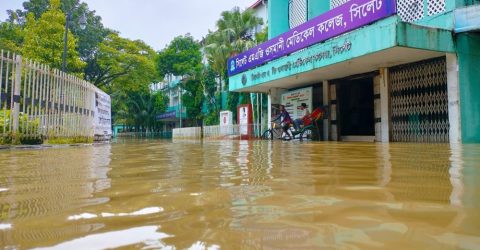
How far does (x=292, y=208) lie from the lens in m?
1.37

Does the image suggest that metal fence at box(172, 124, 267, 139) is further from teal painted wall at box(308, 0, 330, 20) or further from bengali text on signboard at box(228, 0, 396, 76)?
teal painted wall at box(308, 0, 330, 20)

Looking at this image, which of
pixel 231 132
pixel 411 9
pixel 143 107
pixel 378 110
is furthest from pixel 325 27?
pixel 143 107

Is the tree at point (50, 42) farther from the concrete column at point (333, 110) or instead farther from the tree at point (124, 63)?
the concrete column at point (333, 110)

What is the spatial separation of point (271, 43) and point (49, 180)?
11955 mm

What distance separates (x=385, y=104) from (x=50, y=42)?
50.2ft

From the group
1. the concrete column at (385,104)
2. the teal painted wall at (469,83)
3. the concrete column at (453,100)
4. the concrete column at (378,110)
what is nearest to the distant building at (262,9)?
the concrete column at (378,110)

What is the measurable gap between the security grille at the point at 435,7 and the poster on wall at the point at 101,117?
11.3 meters

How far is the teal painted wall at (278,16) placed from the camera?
1694 cm

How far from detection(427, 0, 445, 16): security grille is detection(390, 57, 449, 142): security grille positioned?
1253mm

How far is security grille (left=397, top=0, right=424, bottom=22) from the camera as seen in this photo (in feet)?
33.2

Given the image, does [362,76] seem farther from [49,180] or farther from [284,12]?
[49,180]

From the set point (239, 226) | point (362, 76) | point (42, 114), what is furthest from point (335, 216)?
point (362, 76)

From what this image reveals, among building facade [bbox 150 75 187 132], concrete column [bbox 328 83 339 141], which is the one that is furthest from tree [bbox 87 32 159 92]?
concrete column [bbox 328 83 339 141]

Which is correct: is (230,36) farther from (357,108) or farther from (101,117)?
(101,117)
